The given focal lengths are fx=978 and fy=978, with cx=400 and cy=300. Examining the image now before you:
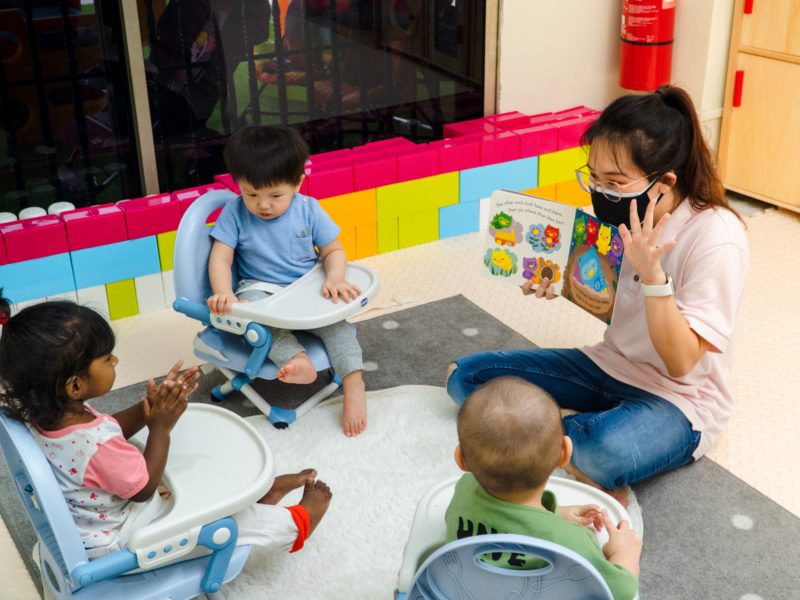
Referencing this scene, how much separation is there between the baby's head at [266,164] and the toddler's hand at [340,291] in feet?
0.61

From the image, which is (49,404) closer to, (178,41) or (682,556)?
(682,556)

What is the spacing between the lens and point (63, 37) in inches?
90.4

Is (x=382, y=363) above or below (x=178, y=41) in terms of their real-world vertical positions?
below

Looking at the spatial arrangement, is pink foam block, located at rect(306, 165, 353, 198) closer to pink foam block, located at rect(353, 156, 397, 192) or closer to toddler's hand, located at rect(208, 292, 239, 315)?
pink foam block, located at rect(353, 156, 397, 192)

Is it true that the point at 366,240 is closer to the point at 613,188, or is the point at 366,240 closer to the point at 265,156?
the point at 265,156

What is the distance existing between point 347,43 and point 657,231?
1.43 metres

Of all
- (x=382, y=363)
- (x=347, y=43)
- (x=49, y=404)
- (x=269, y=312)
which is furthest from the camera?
(x=347, y=43)

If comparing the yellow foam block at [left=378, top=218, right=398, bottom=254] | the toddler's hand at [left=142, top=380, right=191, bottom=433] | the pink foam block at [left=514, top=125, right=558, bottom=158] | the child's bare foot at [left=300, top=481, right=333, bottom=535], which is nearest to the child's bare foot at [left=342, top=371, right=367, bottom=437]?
the child's bare foot at [left=300, top=481, right=333, bottom=535]

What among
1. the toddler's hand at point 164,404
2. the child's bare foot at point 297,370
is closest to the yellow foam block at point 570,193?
the child's bare foot at point 297,370

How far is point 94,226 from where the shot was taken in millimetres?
2297

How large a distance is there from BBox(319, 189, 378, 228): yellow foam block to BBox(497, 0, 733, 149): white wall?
598mm

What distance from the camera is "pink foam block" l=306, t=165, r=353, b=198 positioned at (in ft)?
8.24

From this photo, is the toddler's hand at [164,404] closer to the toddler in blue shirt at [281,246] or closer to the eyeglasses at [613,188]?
the toddler in blue shirt at [281,246]

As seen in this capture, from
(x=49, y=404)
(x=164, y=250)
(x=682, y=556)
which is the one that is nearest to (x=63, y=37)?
(x=164, y=250)
